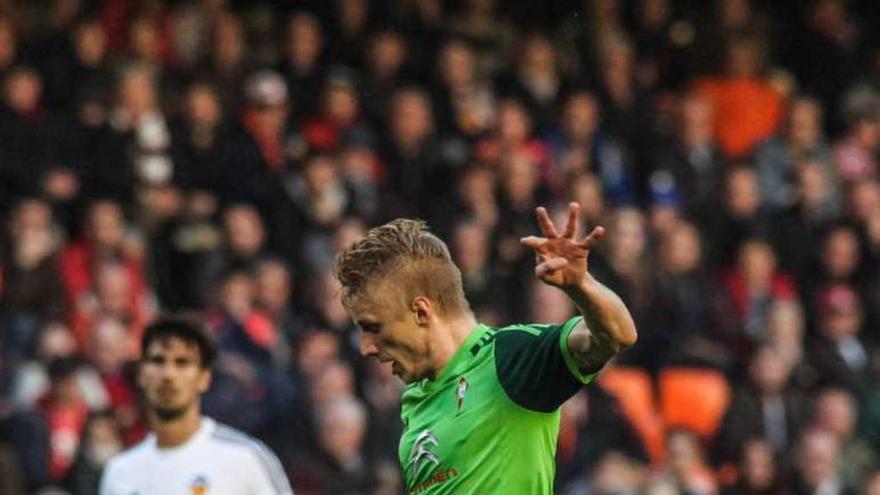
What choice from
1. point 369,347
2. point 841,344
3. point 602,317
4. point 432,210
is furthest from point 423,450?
point 841,344

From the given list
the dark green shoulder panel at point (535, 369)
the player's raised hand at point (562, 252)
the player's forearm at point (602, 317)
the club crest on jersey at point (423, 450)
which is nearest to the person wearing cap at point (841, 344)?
the club crest on jersey at point (423, 450)

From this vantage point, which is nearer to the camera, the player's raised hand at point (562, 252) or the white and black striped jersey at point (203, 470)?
the player's raised hand at point (562, 252)

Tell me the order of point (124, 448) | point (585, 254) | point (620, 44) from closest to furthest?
point (585, 254), point (124, 448), point (620, 44)

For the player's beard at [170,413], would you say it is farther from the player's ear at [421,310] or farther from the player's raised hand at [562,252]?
the player's raised hand at [562,252]

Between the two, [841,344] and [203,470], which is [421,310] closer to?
[203,470]

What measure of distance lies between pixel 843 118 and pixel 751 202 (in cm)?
172

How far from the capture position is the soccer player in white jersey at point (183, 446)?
27.6ft

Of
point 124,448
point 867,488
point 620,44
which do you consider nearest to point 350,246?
point 124,448

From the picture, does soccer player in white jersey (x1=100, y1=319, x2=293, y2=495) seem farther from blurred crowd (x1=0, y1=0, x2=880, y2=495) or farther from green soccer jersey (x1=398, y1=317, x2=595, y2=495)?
blurred crowd (x1=0, y1=0, x2=880, y2=495)

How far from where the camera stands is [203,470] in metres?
8.44

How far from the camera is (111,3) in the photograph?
1427 cm

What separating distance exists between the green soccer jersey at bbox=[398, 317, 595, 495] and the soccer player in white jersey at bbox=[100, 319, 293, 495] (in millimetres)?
2348

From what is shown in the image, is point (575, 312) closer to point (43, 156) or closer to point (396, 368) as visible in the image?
point (43, 156)

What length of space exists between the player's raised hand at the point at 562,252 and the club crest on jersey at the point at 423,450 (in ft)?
2.38
